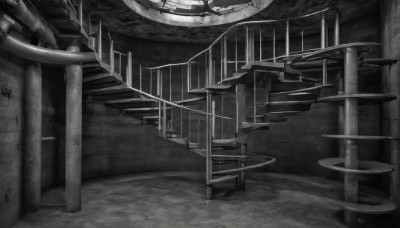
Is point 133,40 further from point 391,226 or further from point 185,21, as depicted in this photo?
point 391,226

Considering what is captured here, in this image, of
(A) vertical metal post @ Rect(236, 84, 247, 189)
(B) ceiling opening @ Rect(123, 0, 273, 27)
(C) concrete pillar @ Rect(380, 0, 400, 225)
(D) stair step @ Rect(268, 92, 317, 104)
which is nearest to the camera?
(C) concrete pillar @ Rect(380, 0, 400, 225)

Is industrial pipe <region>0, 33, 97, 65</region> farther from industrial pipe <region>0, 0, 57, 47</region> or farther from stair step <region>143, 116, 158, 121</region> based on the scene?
stair step <region>143, 116, 158, 121</region>

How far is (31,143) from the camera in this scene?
179 inches

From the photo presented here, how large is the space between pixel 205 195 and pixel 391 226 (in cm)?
330

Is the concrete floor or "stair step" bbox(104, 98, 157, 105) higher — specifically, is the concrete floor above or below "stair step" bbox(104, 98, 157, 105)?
below

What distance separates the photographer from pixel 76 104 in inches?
178

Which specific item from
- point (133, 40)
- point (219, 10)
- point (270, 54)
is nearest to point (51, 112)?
point (133, 40)

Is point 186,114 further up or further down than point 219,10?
further down

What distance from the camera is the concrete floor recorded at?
4.11m

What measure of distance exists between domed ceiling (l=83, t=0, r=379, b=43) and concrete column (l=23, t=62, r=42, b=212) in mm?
2359

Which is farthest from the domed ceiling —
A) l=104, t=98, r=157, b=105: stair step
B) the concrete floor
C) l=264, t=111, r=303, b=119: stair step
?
the concrete floor

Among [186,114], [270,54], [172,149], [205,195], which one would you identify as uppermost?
[270,54]

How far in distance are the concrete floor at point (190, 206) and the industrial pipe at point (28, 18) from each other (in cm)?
288

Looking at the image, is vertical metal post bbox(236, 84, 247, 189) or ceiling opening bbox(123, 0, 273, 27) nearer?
vertical metal post bbox(236, 84, 247, 189)
